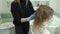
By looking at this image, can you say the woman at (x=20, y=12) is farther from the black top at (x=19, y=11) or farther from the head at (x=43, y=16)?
the head at (x=43, y=16)

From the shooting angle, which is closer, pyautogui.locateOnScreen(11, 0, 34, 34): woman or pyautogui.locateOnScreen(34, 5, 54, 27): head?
pyautogui.locateOnScreen(34, 5, 54, 27): head

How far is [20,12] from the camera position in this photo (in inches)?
70.1

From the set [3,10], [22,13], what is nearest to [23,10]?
[22,13]

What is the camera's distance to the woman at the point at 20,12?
5.72 ft

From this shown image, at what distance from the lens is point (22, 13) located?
1.79 m

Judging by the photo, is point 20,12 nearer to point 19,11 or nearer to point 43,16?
point 19,11

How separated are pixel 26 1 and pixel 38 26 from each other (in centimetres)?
52

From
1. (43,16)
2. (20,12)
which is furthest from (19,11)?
(43,16)

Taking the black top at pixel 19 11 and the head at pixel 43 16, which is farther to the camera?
the black top at pixel 19 11

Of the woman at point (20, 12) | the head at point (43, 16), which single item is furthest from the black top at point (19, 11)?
the head at point (43, 16)

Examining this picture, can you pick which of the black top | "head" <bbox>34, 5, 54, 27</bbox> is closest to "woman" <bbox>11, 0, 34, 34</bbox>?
the black top

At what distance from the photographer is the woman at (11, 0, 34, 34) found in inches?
68.7

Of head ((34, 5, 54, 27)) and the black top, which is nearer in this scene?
head ((34, 5, 54, 27))

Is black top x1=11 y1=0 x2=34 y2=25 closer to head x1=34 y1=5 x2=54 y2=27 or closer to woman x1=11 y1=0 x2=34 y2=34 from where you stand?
woman x1=11 y1=0 x2=34 y2=34
